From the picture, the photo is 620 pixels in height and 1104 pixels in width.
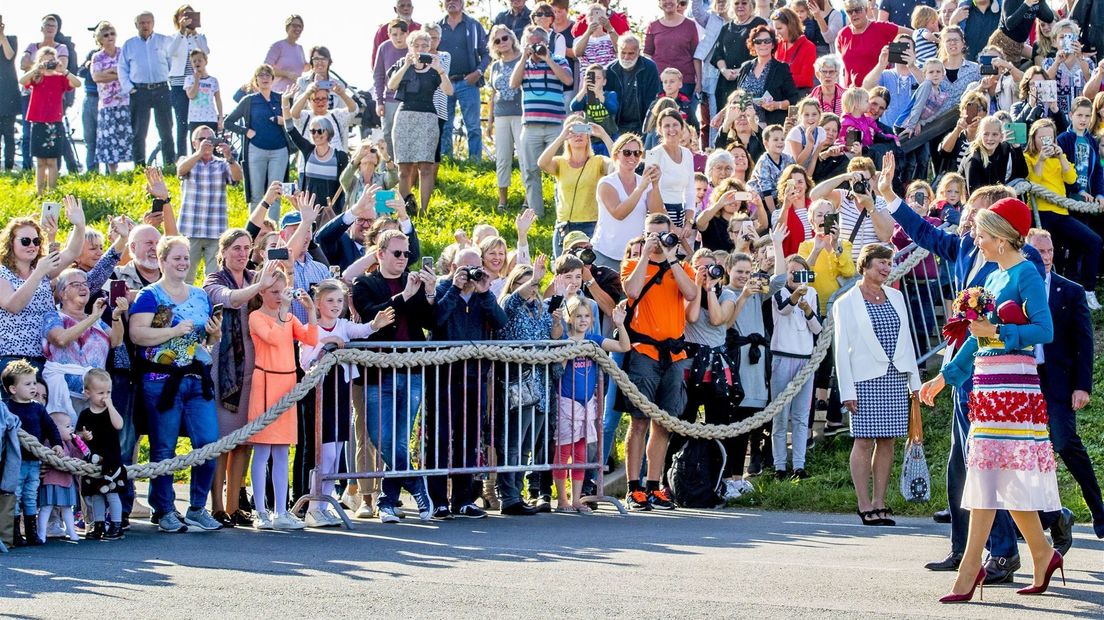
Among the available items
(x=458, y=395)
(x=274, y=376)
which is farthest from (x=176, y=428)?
(x=458, y=395)

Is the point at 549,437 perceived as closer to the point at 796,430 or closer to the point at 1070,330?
the point at 796,430

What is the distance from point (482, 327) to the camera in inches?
491

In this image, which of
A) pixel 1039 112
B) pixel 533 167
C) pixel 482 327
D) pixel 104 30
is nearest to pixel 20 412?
pixel 482 327

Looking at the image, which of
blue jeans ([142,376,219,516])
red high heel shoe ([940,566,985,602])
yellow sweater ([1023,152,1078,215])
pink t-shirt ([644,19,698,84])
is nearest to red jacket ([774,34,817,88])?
pink t-shirt ([644,19,698,84])

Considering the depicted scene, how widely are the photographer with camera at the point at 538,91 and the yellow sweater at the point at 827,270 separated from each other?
4.50m

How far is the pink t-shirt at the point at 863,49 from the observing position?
1970cm

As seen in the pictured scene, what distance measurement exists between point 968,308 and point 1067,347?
1908 mm

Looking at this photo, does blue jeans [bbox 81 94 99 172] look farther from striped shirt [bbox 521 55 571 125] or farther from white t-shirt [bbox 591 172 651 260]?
white t-shirt [bbox 591 172 651 260]

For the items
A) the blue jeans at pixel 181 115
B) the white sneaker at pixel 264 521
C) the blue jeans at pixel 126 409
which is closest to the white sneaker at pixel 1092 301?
the white sneaker at pixel 264 521

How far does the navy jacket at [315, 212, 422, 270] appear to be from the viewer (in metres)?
14.1

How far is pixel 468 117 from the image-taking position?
2136cm

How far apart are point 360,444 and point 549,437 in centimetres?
140

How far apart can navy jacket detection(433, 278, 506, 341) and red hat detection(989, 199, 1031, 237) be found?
436 cm

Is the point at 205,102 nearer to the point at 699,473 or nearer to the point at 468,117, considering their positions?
the point at 468,117
